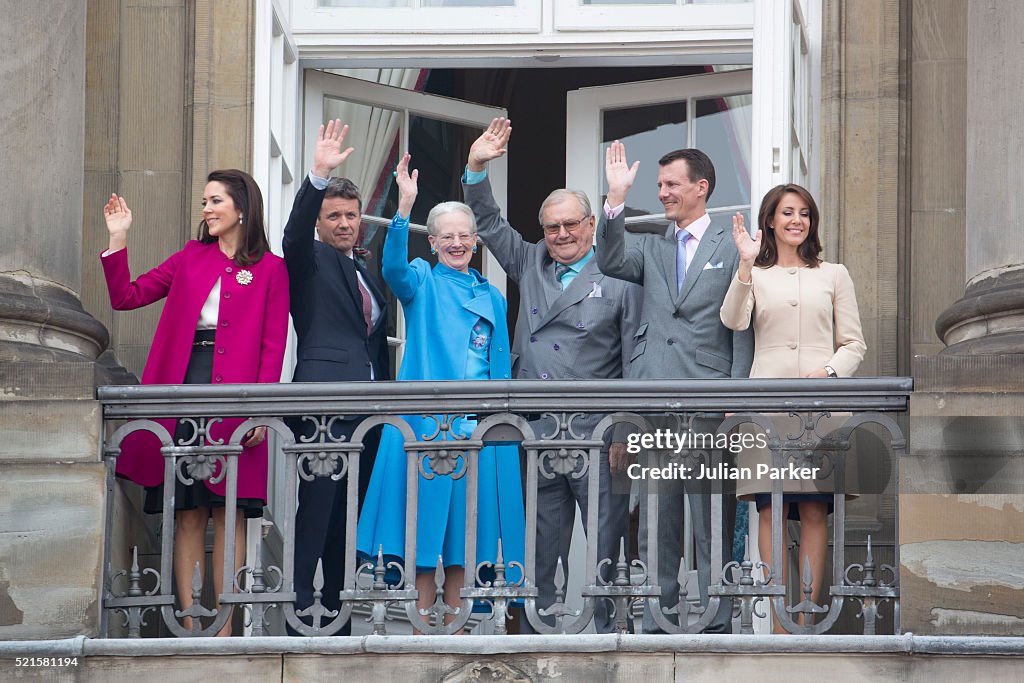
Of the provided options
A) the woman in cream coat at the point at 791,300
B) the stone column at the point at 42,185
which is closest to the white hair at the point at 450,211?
the woman in cream coat at the point at 791,300

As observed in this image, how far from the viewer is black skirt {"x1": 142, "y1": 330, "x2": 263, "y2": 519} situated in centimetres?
748

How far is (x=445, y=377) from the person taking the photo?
8.00 m

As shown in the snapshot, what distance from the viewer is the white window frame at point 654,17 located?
31.4 ft

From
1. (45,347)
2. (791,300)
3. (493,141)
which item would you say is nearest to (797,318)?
(791,300)

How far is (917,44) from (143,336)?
3897 mm

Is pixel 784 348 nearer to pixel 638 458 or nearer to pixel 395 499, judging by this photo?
pixel 638 458

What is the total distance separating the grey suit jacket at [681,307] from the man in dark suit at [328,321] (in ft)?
3.33

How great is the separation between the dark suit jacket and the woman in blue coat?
188 millimetres

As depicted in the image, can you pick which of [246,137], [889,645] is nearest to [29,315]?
[246,137]

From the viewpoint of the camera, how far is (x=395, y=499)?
7.82 metres

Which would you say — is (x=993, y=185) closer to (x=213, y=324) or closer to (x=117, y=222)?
(x=213, y=324)

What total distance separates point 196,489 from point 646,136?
3469 millimetres

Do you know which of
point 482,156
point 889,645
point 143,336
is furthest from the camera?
point 143,336

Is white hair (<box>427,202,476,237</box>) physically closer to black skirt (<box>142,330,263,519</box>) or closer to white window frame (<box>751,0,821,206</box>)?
black skirt (<box>142,330,263,519</box>)
